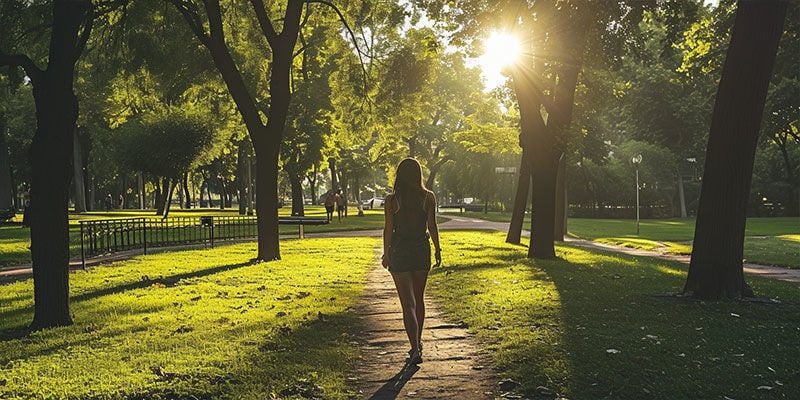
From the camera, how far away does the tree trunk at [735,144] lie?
9945mm

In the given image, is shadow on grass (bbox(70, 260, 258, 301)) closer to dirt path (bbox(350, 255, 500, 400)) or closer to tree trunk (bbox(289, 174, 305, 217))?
dirt path (bbox(350, 255, 500, 400))

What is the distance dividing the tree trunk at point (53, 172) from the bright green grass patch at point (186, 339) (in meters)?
0.47

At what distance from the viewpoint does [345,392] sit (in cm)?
573

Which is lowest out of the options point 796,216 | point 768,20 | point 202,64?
point 796,216

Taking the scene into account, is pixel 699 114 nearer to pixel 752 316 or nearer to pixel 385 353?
pixel 752 316

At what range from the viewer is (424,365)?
6.63 m

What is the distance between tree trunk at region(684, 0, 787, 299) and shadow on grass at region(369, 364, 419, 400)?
5.73 meters

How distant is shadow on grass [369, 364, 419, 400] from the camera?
222 inches

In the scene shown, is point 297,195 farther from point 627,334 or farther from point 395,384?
point 395,384

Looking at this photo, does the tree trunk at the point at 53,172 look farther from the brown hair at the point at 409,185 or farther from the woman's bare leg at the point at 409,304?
the woman's bare leg at the point at 409,304

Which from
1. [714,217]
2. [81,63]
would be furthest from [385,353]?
[81,63]

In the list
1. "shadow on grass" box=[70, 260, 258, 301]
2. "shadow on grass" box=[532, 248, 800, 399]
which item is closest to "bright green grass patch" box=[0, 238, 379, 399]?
"shadow on grass" box=[70, 260, 258, 301]

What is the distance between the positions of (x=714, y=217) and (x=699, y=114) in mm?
44144

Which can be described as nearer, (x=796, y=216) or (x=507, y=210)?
(x=796, y=216)
